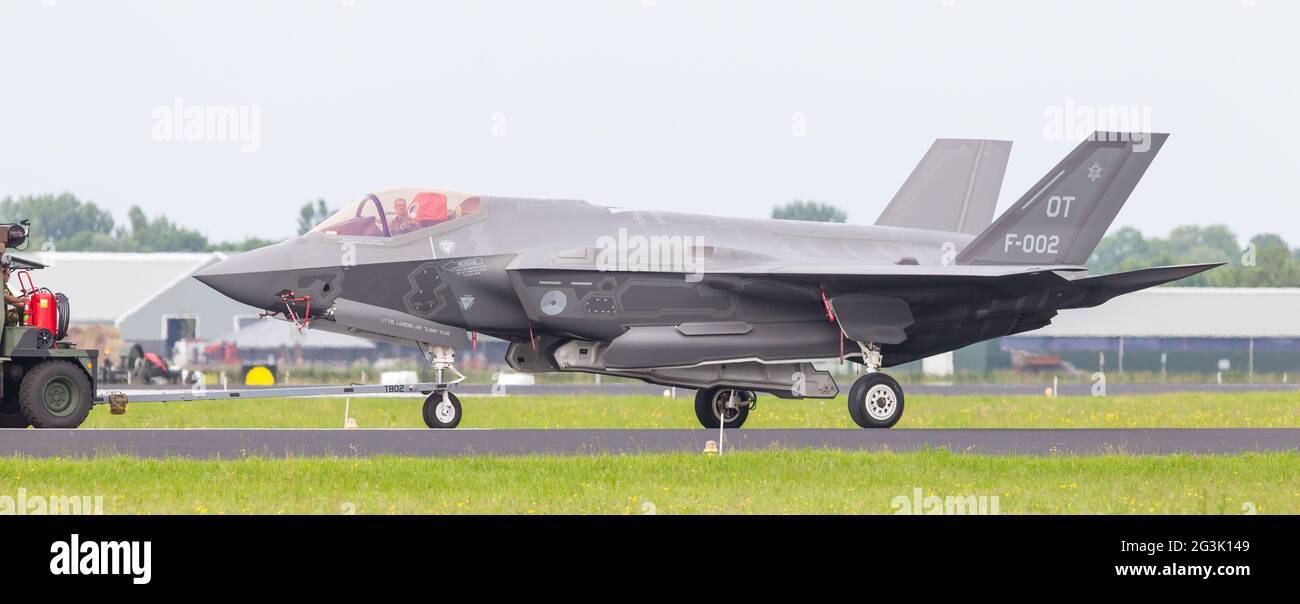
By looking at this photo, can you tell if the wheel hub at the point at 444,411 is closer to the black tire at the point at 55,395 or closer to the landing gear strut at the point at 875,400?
the black tire at the point at 55,395

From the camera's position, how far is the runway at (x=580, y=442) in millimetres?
17453

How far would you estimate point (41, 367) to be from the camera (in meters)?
20.2

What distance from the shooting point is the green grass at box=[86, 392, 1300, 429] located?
25.0 meters

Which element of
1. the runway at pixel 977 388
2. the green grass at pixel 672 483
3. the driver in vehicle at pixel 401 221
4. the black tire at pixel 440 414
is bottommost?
the runway at pixel 977 388

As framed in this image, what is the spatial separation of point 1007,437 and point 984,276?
234 centimetres

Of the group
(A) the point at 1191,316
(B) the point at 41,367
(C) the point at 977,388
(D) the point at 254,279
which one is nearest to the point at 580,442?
(D) the point at 254,279

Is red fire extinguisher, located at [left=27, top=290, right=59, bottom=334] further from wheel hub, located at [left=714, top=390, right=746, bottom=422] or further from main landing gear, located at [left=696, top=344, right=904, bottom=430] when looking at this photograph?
wheel hub, located at [left=714, top=390, right=746, bottom=422]

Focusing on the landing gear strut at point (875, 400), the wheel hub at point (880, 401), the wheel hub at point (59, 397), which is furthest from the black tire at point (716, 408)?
the wheel hub at point (59, 397)

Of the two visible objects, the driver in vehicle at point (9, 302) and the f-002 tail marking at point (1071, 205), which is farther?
the f-002 tail marking at point (1071, 205)

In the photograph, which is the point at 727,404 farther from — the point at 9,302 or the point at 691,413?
the point at 9,302

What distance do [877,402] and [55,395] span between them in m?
11.1

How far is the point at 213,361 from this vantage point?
6016 centimetres
